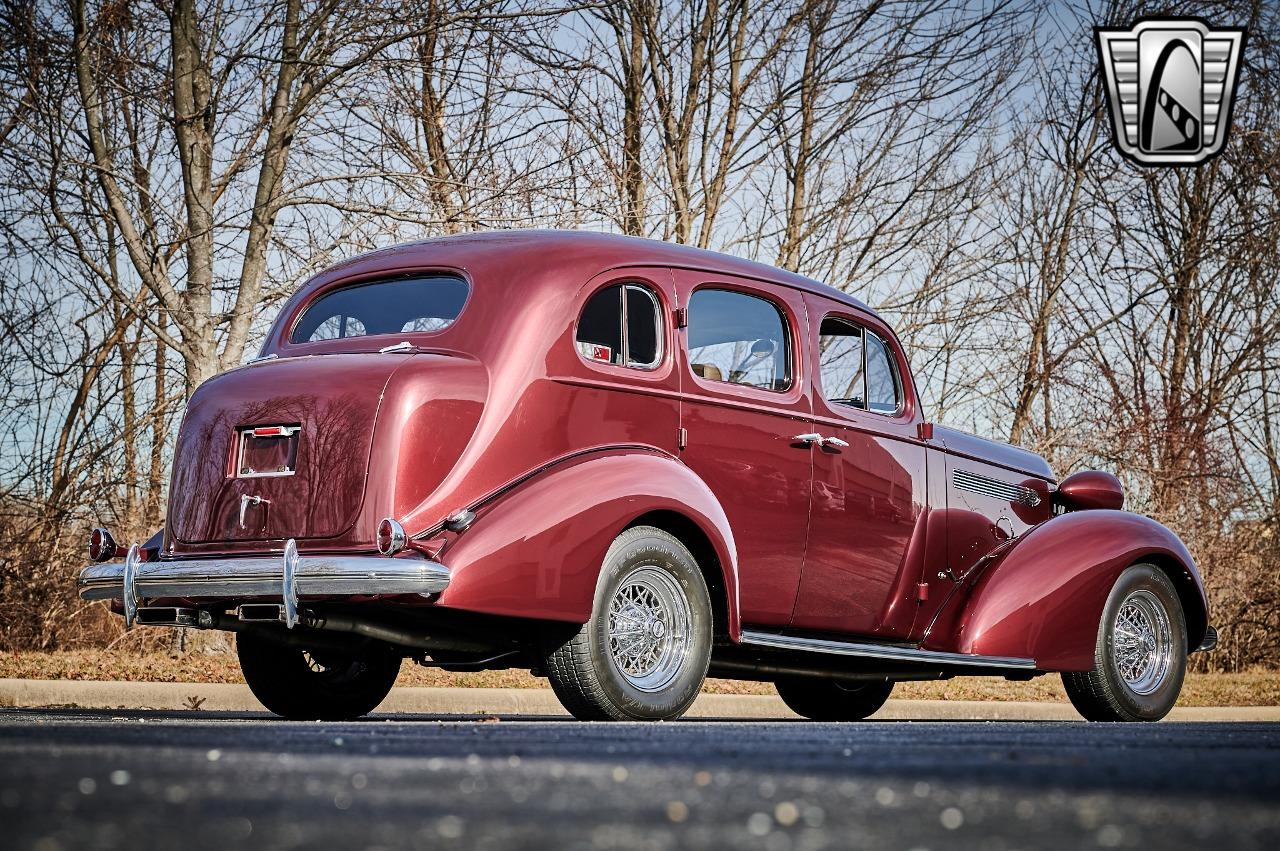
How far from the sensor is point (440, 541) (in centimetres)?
584

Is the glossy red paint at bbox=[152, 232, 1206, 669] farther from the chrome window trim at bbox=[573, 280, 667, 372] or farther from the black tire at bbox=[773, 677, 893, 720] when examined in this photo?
the black tire at bbox=[773, 677, 893, 720]

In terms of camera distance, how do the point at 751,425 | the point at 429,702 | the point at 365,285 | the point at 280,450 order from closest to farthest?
the point at 280,450 → the point at 751,425 → the point at 365,285 → the point at 429,702

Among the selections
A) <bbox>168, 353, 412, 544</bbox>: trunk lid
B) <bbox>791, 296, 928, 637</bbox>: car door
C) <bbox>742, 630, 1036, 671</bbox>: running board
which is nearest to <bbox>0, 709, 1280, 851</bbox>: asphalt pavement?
<bbox>168, 353, 412, 544</bbox>: trunk lid

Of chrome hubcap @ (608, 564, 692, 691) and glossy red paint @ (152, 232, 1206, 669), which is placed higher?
glossy red paint @ (152, 232, 1206, 669)

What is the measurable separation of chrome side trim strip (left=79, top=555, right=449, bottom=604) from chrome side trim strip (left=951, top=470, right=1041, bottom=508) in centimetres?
373

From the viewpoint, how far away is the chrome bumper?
5.62 metres

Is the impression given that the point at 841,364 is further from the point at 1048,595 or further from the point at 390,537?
the point at 390,537

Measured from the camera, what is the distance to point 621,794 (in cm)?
283

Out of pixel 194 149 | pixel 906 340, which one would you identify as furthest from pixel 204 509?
pixel 906 340

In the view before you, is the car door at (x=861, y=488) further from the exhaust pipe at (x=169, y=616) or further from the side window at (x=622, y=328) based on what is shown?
the exhaust pipe at (x=169, y=616)

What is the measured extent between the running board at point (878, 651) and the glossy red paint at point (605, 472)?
0.10 m

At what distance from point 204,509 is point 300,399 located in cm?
68

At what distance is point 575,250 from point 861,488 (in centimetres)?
197

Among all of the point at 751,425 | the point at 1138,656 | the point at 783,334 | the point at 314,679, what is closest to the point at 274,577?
the point at 314,679
